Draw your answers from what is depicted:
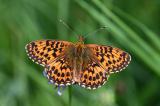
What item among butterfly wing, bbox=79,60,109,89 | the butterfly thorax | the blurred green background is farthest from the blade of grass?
butterfly wing, bbox=79,60,109,89

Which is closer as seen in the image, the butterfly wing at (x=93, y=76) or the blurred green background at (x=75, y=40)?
the butterfly wing at (x=93, y=76)

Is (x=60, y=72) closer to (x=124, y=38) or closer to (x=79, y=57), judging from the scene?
(x=79, y=57)

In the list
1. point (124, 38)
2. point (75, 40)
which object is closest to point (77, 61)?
point (124, 38)

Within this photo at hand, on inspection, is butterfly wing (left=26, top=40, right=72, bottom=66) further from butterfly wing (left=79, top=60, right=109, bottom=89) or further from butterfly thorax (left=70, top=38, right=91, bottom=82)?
butterfly wing (left=79, top=60, right=109, bottom=89)

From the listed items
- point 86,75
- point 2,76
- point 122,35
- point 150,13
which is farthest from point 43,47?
point 150,13

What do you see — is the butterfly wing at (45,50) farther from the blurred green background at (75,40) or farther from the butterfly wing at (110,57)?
the blurred green background at (75,40)

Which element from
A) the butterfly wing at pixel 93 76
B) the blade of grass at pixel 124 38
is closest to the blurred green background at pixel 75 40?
the blade of grass at pixel 124 38

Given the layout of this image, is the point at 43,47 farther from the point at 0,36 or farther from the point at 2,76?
the point at 0,36
